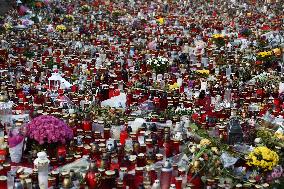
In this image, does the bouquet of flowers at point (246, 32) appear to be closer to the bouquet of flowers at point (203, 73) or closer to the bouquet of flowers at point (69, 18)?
the bouquet of flowers at point (69, 18)

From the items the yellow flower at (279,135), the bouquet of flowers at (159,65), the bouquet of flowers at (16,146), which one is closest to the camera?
the bouquet of flowers at (16,146)

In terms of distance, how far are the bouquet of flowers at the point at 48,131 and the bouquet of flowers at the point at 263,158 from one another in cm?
231

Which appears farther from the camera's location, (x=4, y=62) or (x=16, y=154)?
(x=4, y=62)

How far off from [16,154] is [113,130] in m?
1.49

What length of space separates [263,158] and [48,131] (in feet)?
8.63

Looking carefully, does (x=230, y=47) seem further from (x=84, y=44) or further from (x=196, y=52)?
(x=84, y=44)

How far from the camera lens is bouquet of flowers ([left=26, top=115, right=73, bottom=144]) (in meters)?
7.00

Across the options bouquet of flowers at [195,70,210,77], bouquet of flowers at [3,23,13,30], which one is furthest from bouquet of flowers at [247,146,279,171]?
bouquet of flowers at [3,23,13,30]

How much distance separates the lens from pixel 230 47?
51.1ft

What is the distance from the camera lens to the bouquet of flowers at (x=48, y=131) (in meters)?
7.00

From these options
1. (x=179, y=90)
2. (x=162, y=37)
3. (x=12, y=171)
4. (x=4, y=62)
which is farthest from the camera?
(x=162, y=37)

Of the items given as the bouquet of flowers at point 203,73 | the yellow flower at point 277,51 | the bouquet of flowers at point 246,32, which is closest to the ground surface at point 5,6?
the bouquet of flowers at point 246,32

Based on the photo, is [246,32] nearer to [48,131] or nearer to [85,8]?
[85,8]

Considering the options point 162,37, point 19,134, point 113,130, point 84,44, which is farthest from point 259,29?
point 19,134
